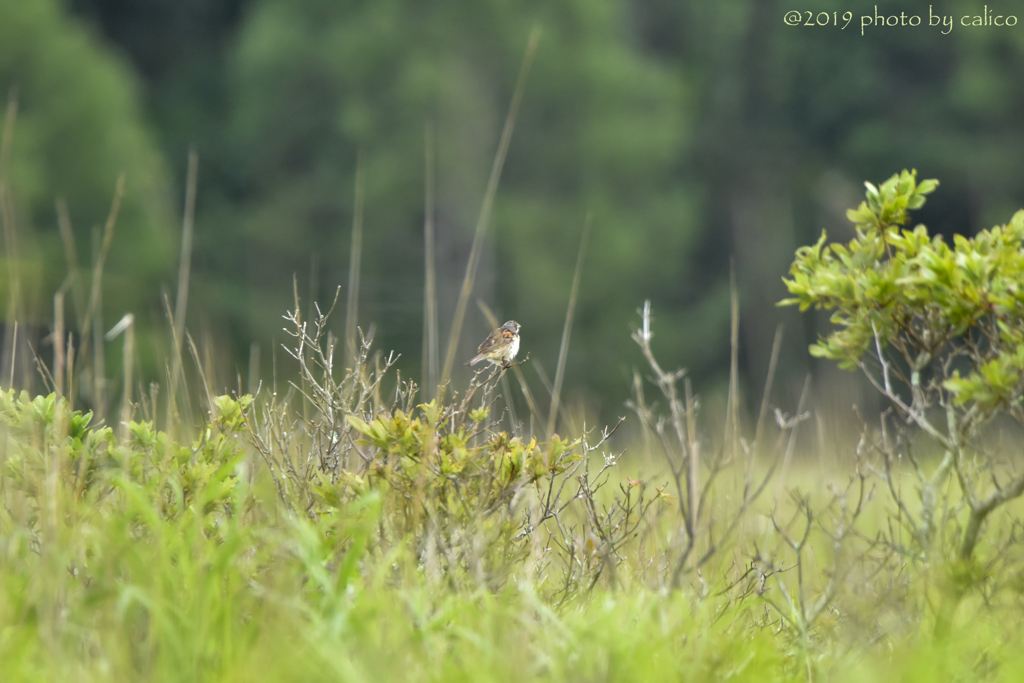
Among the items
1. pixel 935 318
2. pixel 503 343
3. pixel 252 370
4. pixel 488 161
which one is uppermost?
pixel 935 318

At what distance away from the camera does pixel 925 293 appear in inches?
82.0

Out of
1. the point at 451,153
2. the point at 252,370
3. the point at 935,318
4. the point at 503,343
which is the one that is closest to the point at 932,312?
the point at 935,318

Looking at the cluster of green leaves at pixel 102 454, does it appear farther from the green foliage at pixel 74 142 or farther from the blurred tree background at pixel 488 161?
the green foliage at pixel 74 142

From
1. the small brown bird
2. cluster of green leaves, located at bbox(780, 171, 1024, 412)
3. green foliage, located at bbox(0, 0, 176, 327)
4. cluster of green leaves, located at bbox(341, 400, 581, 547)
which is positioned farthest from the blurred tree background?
cluster of green leaves, located at bbox(780, 171, 1024, 412)

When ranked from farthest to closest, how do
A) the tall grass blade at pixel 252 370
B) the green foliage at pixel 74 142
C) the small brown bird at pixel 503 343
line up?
the green foliage at pixel 74 142 → the small brown bird at pixel 503 343 → the tall grass blade at pixel 252 370

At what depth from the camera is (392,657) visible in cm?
156

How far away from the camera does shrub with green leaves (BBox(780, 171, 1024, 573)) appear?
6.55 ft

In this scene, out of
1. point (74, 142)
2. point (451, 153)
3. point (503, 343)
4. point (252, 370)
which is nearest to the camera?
point (252, 370)

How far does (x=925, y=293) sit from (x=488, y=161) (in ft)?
33.9

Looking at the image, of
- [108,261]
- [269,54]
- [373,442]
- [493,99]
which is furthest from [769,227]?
[373,442]

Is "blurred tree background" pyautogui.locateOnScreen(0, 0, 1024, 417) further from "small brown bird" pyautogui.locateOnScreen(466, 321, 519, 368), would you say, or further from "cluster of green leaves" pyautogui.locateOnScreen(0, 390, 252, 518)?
"cluster of green leaves" pyautogui.locateOnScreen(0, 390, 252, 518)

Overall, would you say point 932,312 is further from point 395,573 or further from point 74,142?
point 74,142

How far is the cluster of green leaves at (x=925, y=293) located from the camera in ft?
6.51

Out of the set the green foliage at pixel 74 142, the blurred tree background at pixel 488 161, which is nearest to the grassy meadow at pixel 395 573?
the blurred tree background at pixel 488 161
